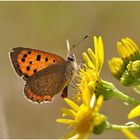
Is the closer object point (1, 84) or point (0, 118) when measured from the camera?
point (0, 118)

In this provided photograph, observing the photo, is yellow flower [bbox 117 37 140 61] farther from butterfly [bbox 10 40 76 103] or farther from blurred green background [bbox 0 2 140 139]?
blurred green background [bbox 0 2 140 139]

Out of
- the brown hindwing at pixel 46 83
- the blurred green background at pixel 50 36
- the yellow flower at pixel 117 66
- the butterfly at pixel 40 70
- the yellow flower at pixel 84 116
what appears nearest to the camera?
the yellow flower at pixel 84 116

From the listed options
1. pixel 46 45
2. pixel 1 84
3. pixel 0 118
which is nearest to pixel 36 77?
pixel 0 118

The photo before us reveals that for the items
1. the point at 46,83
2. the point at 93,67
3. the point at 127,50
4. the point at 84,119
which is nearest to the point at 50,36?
the point at 46,83

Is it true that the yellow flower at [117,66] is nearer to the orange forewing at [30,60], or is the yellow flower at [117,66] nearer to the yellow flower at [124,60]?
the yellow flower at [124,60]

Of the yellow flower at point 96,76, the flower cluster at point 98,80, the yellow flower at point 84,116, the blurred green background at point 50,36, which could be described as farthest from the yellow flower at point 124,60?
the blurred green background at point 50,36

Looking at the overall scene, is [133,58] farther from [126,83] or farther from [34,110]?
[34,110]

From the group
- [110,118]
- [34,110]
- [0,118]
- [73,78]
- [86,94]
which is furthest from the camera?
[34,110]
